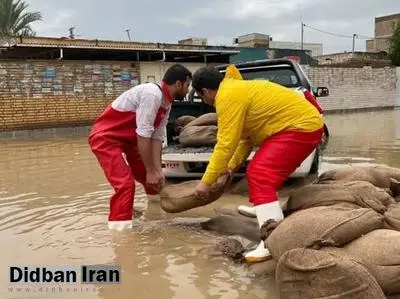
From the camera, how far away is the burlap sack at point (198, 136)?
654 centimetres

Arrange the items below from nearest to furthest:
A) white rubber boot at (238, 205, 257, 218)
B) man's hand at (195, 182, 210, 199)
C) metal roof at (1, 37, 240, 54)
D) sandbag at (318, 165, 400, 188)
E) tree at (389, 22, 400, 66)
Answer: man's hand at (195, 182, 210, 199) < sandbag at (318, 165, 400, 188) < white rubber boot at (238, 205, 257, 218) < metal roof at (1, 37, 240, 54) < tree at (389, 22, 400, 66)

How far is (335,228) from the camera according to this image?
10.2 ft

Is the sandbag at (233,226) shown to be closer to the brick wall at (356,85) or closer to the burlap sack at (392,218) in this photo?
the burlap sack at (392,218)

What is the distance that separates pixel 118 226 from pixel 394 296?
262 centimetres

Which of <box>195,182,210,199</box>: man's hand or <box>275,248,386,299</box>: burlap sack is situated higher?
<box>195,182,210,199</box>: man's hand

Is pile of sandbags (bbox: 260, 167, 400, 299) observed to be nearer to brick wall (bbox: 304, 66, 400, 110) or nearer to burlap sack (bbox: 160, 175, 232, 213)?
burlap sack (bbox: 160, 175, 232, 213)

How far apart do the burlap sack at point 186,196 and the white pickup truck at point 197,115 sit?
118 centimetres

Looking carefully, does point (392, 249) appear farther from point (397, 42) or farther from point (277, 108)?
point (397, 42)

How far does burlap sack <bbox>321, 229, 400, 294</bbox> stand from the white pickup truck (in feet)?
9.36

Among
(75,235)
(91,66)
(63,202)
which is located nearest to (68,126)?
(91,66)

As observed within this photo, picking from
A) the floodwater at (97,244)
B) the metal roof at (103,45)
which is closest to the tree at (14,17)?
the metal roof at (103,45)

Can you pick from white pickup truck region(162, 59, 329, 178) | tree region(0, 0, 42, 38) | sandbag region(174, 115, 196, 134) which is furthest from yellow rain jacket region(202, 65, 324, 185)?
tree region(0, 0, 42, 38)

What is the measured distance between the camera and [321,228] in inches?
124

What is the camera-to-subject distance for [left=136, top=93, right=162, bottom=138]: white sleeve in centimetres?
459
